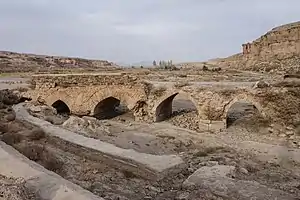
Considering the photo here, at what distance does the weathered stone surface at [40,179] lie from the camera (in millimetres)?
5904

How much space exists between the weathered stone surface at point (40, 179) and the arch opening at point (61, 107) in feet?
41.4

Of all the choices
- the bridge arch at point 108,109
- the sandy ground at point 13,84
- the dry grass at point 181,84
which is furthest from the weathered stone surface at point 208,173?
the sandy ground at point 13,84

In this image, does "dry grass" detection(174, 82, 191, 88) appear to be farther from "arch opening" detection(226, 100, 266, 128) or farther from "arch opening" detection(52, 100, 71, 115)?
"arch opening" detection(52, 100, 71, 115)

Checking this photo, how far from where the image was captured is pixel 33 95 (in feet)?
66.8

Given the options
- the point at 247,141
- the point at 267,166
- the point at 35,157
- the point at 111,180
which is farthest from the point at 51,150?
the point at 247,141

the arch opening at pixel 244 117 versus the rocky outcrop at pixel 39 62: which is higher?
the rocky outcrop at pixel 39 62

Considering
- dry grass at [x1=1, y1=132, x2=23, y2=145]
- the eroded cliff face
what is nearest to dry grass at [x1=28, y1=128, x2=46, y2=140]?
dry grass at [x1=1, y1=132, x2=23, y2=145]

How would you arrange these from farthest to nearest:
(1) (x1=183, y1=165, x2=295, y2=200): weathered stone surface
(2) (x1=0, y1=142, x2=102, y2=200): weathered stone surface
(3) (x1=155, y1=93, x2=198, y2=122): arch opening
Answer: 1. (3) (x1=155, y1=93, x2=198, y2=122): arch opening
2. (1) (x1=183, y1=165, x2=295, y2=200): weathered stone surface
3. (2) (x1=0, y1=142, x2=102, y2=200): weathered stone surface

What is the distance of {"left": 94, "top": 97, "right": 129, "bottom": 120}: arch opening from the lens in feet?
66.7

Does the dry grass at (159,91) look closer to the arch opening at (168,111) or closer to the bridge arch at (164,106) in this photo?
the bridge arch at (164,106)

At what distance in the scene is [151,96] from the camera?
1862 centimetres

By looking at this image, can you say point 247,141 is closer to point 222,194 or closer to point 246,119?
point 246,119

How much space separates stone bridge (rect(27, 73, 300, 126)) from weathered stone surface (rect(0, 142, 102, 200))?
417 inches

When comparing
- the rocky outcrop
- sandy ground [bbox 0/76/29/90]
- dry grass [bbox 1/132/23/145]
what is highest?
the rocky outcrop
